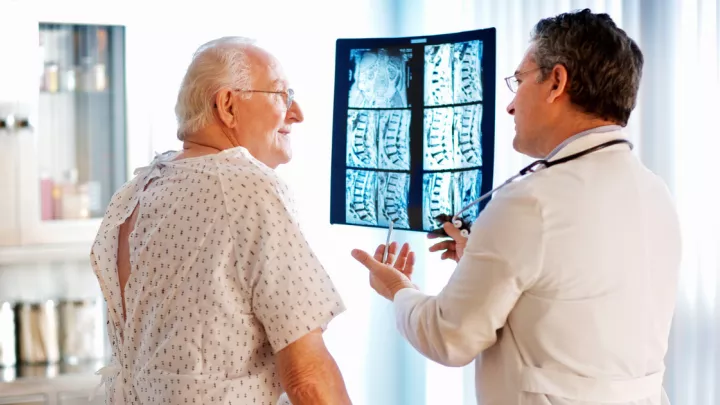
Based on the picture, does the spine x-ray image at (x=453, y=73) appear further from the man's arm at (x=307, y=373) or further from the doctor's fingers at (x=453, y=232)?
the man's arm at (x=307, y=373)

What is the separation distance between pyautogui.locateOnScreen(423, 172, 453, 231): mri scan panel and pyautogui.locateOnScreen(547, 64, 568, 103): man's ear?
0.45m

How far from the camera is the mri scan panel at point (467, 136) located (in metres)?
1.78

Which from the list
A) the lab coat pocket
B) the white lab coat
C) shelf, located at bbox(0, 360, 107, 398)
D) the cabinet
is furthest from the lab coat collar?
shelf, located at bbox(0, 360, 107, 398)

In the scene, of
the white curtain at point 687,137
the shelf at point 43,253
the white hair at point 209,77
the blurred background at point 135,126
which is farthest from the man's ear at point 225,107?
the white curtain at point 687,137

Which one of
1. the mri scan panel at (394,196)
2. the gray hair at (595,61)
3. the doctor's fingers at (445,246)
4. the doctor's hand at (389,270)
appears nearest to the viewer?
the gray hair at (595,61)

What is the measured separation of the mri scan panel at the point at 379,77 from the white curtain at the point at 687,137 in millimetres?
951

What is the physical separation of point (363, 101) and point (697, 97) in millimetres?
1256

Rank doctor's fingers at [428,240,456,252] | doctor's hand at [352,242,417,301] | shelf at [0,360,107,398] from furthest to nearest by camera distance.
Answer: shelf at [0,360,107,398]
doctor's fingers at [428,240,456,252]
doctor's hand at [352,242,417,301]

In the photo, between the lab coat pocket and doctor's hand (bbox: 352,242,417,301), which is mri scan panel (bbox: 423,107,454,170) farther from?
the lab coat pocket

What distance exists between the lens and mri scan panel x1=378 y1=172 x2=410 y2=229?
186cm

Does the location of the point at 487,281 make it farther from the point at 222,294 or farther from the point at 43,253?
the point at 43,253

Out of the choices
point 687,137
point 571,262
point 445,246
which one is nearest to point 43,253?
point 445,246

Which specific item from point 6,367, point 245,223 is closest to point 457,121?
point 245,223

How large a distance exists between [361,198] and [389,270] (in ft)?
1.01
